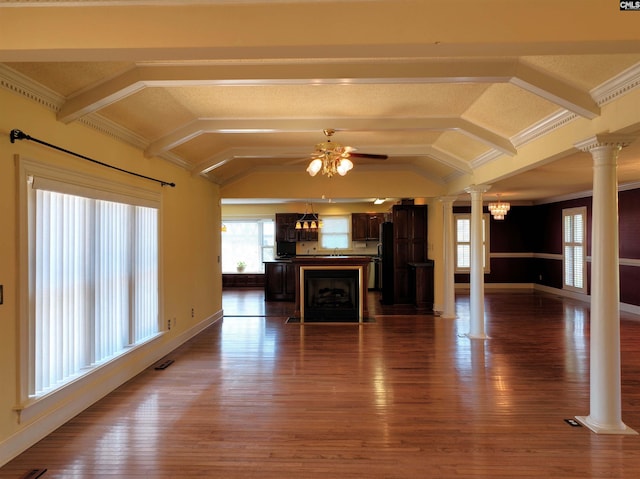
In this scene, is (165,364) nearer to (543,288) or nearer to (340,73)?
(340,73)

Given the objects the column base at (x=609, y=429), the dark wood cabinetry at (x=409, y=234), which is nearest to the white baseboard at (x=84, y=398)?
the column base at (x=609, y=429)

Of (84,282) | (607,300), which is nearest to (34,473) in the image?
(84,282)

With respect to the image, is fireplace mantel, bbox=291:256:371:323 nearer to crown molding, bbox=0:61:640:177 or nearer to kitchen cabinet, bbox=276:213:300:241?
crown molding, bbox=0:61:640:177

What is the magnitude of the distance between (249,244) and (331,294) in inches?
218

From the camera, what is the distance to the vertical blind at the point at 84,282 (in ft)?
9.85

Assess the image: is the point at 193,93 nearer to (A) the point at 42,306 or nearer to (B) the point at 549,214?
(A) the point at 42,306

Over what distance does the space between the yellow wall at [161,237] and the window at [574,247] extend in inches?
330

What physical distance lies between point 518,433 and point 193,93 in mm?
3995

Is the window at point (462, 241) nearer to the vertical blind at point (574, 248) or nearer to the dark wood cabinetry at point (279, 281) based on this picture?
the vertical blind at point (574, 248)

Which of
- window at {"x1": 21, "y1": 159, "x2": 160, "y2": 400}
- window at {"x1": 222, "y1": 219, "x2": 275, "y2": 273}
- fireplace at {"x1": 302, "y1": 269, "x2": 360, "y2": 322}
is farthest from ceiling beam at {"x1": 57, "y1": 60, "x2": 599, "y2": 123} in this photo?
window at {"x1": 222, "y1": 219, "x2": 275, "y2": 273}

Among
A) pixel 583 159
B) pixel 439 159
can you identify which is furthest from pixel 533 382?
pixel 439 159

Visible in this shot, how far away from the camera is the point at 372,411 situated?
11.6ft

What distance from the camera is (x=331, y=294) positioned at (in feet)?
25.8

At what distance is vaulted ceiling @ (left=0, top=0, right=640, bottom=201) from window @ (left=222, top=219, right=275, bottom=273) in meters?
6.78
